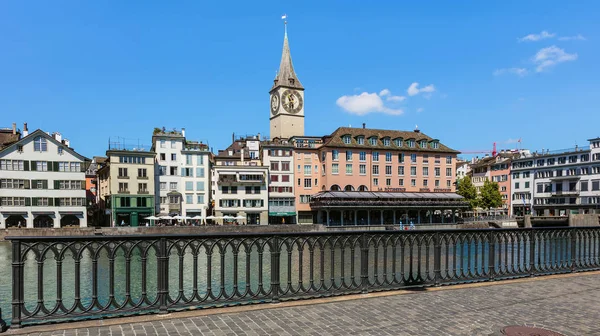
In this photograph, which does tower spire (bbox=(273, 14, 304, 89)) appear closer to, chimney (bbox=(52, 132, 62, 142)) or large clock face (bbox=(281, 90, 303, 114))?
large clock face (bbox=(281, 90, 303, 114))

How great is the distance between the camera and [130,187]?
6706 centimetres

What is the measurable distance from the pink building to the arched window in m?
39.2

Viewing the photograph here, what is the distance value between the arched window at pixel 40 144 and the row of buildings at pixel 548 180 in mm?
89792

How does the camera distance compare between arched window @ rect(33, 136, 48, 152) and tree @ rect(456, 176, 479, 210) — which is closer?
arched window @ rect(33, 136, 48, 152)

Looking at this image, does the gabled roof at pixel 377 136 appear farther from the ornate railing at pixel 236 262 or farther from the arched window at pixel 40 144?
the ornate railing at pixel 236 262

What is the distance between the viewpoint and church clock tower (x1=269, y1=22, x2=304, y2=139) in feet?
336

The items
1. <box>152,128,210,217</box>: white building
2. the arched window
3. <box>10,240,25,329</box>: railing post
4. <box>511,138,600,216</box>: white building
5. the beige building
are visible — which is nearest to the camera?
<box>10,240,25,329</box>: railing post

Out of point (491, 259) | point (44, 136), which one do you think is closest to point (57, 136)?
point (44, 136)

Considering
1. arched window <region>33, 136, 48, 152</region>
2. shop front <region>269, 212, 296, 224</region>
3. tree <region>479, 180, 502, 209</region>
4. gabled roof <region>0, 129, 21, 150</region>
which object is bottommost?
shop front <region>269, 212, 296, 224</region>

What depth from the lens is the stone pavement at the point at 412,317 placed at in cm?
674

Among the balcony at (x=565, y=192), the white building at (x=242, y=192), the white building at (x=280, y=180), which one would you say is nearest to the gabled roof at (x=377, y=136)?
the white building at (x=280, y=180)

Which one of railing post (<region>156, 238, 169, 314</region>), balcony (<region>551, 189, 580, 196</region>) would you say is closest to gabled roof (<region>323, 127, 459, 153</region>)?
balcony (<region>551, 189, 580, 196</region>)

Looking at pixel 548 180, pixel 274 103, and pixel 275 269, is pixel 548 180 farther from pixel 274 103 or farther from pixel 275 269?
pixel 275 269

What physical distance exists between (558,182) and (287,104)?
60.9 metres
